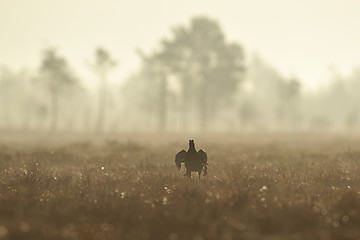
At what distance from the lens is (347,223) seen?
6.71m

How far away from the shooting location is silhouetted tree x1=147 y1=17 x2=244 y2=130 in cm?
6150

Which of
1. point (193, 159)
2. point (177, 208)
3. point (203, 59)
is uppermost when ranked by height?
point (203, 59)

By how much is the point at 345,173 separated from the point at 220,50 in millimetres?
52210

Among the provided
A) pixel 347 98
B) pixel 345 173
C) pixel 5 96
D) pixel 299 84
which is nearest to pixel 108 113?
pixel 5 96

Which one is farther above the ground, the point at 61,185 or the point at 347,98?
the point at 347,98

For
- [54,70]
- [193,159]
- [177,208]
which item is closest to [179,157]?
[193,159]

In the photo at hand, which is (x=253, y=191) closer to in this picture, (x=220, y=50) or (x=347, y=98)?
(x=220, y=50)

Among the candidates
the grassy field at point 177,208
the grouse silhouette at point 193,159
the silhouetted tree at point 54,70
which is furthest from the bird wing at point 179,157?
the silhouetted tree at point 54,70

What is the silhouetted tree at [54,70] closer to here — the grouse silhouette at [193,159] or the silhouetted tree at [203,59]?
the silhouetted tree at [203,59]

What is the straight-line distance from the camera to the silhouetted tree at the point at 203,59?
61.5 m

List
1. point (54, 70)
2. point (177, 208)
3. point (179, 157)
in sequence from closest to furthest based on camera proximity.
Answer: point (177, 208) → point (179, 157) → point (54, 70)

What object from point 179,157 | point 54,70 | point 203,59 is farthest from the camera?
point 203,59

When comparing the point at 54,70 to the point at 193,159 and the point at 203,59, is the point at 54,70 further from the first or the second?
the point at 193,159

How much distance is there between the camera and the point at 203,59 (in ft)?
202
